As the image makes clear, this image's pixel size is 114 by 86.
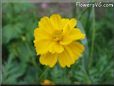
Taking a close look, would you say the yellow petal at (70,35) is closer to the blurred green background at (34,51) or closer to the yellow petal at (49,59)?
the yellow petal at (49,59)

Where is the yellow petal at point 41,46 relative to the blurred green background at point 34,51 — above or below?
above

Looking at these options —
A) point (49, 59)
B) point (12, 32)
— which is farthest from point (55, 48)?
point (12, 32)

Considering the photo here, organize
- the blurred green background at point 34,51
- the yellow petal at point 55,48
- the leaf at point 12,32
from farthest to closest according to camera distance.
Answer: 1. the leaf at point 12,32
2. the blurred green background at point 34,51
3. the yellow petal at point 55,48

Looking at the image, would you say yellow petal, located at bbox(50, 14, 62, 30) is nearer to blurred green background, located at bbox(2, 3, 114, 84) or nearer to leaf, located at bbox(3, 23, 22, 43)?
blurred green background, located at bbox(2, 3, 114, 84)

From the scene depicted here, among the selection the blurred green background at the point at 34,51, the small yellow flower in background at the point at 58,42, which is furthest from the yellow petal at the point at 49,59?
the blurred green background at the point at 34,51

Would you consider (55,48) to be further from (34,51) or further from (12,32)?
(12,32)

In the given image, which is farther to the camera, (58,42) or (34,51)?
(34,51)

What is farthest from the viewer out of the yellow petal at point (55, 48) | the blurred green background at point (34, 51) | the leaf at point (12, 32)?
the leaf at point (12, 32)
